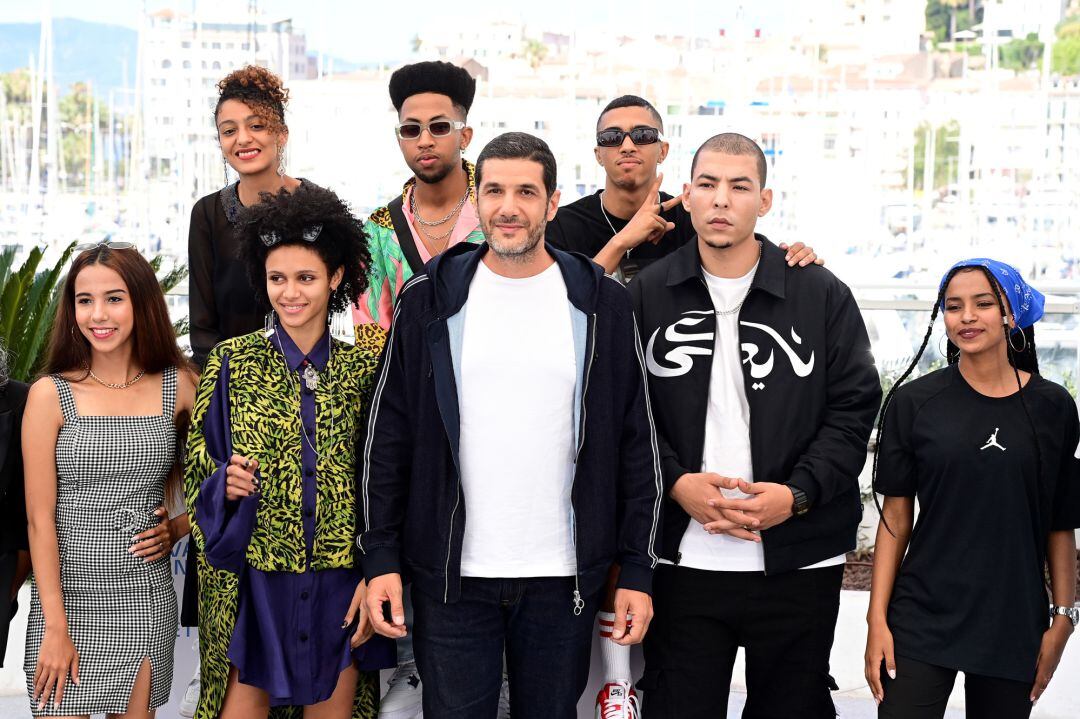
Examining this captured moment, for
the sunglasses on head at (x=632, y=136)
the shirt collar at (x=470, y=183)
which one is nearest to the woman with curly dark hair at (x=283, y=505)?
the shirt collar at (x=470, y=183)

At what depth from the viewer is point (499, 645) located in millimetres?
2812

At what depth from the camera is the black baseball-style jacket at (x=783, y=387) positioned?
288 centimetres

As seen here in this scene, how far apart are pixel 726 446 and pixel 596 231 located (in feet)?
3.04

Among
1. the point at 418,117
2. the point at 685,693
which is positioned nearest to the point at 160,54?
the point at 418,117

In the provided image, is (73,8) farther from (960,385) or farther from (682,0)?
(960,385)

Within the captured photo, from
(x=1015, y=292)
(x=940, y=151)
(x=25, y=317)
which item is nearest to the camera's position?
(x=1015, y=292)

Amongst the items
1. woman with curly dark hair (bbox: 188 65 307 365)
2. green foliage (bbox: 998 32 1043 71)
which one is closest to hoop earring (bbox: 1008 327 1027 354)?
woman with curly dark hair (bbox: 188 65 307 365)

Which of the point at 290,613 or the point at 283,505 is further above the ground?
the point at 283,505

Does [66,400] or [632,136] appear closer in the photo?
[66,400]

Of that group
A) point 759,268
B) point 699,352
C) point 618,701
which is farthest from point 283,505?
point 759,268

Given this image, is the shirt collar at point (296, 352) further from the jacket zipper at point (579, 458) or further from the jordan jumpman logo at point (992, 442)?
the jordan jumpman logo at point (992, 442)

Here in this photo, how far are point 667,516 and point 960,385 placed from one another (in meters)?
0.83

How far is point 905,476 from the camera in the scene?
2.98m

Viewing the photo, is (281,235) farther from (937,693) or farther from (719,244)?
(937,693)
